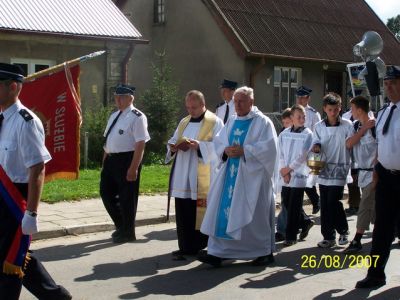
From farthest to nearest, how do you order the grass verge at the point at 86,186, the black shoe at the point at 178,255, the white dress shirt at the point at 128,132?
the grass verge at the point at 86,186, the white dress shirt at the point at 128,132, the black shoe at the point at 178,255

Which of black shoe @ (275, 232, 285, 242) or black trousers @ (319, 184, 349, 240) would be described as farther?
black shoe @ (275, 232, 285, 242)

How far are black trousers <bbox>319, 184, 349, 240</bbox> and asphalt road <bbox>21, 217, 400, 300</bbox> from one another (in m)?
0.27

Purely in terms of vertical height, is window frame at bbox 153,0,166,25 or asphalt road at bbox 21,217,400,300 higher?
window frame at bbox 153,0,166,25

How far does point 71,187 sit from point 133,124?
4.49m

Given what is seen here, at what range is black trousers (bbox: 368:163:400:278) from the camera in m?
6.24

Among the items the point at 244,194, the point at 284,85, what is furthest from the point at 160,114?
the point at 244,194

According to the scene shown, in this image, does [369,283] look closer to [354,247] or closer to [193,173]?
[354,247]

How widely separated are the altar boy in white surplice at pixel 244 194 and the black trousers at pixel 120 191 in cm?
160

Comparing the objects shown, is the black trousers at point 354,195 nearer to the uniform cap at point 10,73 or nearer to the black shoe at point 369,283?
the black shoe at point 369,283

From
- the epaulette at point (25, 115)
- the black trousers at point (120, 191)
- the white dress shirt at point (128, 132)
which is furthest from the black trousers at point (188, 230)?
the epaulette at point (25, 115)

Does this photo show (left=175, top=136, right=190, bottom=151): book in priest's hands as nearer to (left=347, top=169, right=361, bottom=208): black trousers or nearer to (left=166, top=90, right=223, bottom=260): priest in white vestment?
(left=166, top=90, right=223, bottom=260): priest in white vestment

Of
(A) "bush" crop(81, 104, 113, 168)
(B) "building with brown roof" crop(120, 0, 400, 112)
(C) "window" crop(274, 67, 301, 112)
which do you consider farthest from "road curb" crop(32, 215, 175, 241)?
(C) "window" crop(274, 67, 301, 112)

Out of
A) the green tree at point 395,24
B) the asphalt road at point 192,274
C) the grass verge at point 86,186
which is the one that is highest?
the green tree at point 395,24

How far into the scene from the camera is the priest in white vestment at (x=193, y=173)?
771cm
